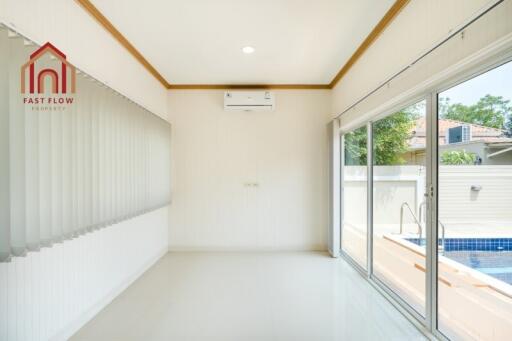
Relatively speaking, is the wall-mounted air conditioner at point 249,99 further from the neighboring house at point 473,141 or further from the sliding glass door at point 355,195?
the neighboring house at point 473,141

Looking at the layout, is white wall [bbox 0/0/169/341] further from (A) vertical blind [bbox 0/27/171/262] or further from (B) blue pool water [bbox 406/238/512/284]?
(B) blue pool water [bbox 406/238/512/284]

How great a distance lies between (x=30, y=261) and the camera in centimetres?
179

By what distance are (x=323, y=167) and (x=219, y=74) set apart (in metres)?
2.33

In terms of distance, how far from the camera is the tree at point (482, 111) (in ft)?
5.31

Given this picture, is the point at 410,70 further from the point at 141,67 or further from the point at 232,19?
the point at 141,67

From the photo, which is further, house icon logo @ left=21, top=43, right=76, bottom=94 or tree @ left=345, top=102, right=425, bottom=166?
tree @ left=345, top=102, right=425, bottom=166

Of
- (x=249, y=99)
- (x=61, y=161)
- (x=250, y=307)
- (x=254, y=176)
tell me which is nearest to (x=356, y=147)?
(x=254, y=176)

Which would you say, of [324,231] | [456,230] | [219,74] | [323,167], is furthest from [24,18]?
[324,231]

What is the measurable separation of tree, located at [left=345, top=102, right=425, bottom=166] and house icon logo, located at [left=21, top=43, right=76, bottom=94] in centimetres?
295

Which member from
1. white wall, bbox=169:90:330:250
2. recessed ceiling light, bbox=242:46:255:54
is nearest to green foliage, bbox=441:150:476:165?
recessed ceiling light, bbox=242:46:255:54

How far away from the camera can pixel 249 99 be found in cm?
443

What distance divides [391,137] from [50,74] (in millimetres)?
3202

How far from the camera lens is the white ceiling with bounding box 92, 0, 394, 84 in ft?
8.00

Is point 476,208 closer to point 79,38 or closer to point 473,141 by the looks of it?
point 473,141
